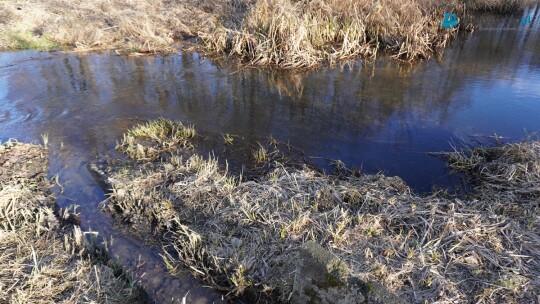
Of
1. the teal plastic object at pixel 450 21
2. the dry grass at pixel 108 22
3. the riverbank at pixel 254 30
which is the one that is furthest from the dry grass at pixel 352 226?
the teal plastic object at pixel 450 21

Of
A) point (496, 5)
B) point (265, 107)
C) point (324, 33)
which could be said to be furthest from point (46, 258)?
point (496, 5)

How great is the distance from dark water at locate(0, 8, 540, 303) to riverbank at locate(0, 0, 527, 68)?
617 mm

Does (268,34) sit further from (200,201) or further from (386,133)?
(200,201)

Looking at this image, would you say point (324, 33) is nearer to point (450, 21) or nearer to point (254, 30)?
point (254, 30)

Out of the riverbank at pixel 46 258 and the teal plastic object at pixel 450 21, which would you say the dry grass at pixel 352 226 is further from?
the teal plastic object at pixel 450 21

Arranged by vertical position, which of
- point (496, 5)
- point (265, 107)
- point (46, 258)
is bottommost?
point (46, 258)

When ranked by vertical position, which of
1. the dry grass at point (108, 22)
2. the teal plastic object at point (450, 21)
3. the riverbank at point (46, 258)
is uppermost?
the teal plastic object at point (450, 21)

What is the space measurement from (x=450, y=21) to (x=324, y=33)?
16.3 ft

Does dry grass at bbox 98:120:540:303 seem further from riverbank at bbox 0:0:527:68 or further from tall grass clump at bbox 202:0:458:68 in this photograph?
riverbank at bbox 0:0:527:68

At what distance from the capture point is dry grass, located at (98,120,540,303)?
10.0 ft

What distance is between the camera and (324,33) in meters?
9.25

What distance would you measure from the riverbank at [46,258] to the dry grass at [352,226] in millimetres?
518

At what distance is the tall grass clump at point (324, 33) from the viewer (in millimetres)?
8602

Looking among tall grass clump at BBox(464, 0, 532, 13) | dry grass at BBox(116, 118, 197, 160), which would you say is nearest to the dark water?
dry grass at BBox(116, 118, 197, 160)
